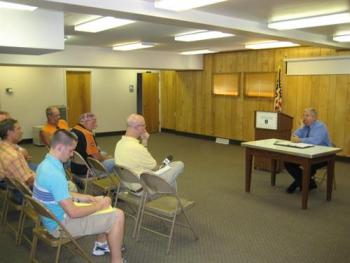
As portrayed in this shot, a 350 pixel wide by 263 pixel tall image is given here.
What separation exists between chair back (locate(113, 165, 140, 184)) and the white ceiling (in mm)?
1484

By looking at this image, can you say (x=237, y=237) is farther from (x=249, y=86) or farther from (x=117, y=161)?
(x=249, y=86)

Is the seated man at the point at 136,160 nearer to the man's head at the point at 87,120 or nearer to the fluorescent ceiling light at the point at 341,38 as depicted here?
the man's head at the point at 87,120

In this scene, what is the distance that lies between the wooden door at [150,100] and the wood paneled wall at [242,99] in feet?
0.77

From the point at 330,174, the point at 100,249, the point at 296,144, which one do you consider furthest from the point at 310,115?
the point at 100,249

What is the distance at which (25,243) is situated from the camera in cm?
364

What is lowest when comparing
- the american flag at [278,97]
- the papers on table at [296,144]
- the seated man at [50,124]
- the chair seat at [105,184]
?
the chair seat at [105,184]

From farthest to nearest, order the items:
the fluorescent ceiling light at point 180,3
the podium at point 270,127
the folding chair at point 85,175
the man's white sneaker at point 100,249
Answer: the podium at point 270,127
the folding chair at point 85,175
the man's white sneaker at point 100,249
the fluorescent ceiling light at point 180,3

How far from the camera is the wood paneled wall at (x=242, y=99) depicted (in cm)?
743

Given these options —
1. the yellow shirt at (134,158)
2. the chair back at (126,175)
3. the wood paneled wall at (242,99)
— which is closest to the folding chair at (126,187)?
the chair back at (126,175)

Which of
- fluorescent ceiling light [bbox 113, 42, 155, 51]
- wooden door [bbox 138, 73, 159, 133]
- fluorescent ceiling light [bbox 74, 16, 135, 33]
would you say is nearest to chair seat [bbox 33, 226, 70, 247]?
fluorescent ceiling light [bbox 74, 16, 135, 33]

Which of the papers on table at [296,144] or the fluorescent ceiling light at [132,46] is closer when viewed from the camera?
the papers on table at [296,144]

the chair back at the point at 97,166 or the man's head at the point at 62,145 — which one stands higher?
the man's head at the point at 62,145

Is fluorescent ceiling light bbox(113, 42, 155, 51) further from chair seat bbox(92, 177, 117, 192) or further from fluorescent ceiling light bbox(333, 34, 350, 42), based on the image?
chair seat bbox(92, 177, 117, 192)

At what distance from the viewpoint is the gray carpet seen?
3383 millimetres
